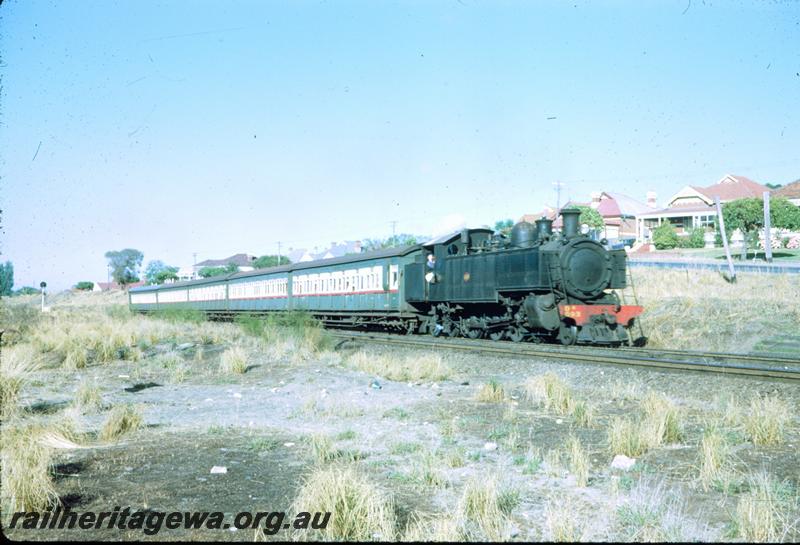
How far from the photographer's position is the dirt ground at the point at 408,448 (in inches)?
203

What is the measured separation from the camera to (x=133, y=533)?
15.0 ft

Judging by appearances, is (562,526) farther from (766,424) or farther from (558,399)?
(558,399)

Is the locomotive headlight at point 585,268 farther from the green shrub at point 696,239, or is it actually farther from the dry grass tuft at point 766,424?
the green shrub at point 696,239

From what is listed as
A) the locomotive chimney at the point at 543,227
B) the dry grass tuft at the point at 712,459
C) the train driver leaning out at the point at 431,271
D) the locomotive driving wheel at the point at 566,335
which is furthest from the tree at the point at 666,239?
the dry grass tuft at the point at 712,459

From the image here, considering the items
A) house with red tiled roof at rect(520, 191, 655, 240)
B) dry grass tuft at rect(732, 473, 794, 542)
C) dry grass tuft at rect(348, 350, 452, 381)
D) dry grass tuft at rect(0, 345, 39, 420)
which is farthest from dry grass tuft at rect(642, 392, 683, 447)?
house with red tiled roof at rect(520, 191, 655, 240)

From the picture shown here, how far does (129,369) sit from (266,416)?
24.9ft

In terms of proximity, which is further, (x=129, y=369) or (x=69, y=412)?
(x=129, y=369)

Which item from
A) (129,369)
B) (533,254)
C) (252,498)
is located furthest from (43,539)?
(533,254)

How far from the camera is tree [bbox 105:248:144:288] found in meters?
115

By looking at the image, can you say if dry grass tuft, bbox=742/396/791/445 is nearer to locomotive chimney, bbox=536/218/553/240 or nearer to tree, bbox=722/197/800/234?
locomotive chimney, bbox=536/218/553/240

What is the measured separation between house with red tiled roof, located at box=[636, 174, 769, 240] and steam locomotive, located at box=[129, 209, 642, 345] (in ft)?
179

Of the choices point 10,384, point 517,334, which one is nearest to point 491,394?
point 10,384

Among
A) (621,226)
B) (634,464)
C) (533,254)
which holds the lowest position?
(634,464)

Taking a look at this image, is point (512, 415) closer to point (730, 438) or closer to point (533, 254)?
point (730, 438)
